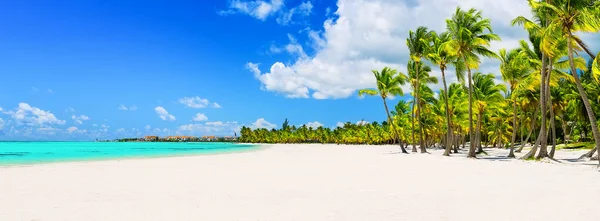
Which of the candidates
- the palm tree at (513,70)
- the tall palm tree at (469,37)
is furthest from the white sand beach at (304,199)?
the palm tree at (513,70)

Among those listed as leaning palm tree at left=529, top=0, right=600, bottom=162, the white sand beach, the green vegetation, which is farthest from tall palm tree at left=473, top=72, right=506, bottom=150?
the white sand beach

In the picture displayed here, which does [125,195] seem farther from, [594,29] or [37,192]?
[594,29]

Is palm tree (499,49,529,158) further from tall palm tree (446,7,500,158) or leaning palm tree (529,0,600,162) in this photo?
leaning palm tree (529,0,600,162)

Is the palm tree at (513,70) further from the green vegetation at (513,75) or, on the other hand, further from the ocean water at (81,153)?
the ocean water at (81,153)

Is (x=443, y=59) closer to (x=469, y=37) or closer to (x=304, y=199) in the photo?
(x=469, y=37)

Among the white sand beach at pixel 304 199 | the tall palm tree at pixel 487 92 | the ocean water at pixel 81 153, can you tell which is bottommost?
the white sand beach at pixel 304 199

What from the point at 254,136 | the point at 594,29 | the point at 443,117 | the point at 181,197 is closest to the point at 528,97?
the point at 443,117

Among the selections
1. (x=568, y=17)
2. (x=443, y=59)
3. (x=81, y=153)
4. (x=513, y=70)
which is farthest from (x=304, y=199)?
(x=81, y=153)

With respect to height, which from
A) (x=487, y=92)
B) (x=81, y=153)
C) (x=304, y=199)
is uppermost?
(x=487, y=92)

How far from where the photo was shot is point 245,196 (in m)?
9.14

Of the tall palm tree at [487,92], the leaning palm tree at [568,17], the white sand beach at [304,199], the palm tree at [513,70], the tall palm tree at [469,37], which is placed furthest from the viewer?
the tall palm tree at [487,92]

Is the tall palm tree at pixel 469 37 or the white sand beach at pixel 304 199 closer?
the white sand beach at pixel 304 199

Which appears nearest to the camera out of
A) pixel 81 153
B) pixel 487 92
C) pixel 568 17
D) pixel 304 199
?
pixel 304 199

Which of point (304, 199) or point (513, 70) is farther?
point (513, 70)
